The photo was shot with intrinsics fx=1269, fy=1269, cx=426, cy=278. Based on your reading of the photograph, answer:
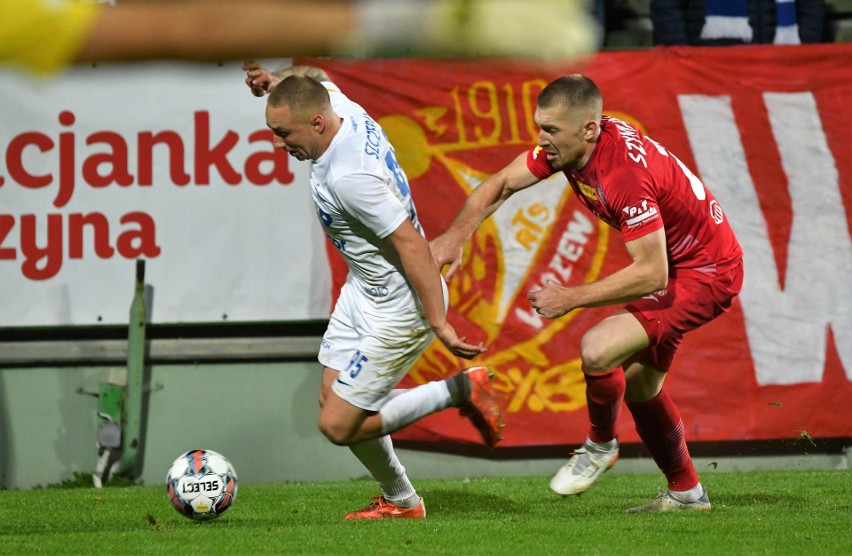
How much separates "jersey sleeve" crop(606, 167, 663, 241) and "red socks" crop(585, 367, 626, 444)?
629mm

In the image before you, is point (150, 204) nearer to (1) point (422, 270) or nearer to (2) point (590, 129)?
(1) point (422, 270)

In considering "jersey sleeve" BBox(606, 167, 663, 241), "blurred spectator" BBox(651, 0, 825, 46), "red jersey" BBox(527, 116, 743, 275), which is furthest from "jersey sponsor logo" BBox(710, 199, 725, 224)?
"blurred spectator" BBox(651, 0, 825, 46)

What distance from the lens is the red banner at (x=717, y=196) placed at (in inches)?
310

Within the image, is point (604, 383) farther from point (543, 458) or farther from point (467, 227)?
point (543, 458)

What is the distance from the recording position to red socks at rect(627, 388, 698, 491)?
19.0ft

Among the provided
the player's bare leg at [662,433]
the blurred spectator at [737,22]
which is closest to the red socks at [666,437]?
the player's bare leg at [662,433]

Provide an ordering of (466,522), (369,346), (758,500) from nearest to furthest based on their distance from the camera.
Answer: (466,522), (369,346), (758,500)

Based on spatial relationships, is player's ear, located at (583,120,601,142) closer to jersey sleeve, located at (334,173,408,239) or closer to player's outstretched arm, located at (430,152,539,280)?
player's outstretched arm, located at (430,152,539,280)

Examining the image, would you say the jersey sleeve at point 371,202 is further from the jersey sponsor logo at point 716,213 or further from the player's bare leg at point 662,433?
the jersey sponsor logo at point 716,213

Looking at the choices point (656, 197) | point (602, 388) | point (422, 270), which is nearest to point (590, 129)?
point (656, 197)

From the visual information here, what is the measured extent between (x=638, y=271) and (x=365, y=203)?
1202mm

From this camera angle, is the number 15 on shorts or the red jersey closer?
the red jersey

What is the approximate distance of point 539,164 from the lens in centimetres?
607

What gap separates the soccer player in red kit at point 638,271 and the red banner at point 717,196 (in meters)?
2.01
